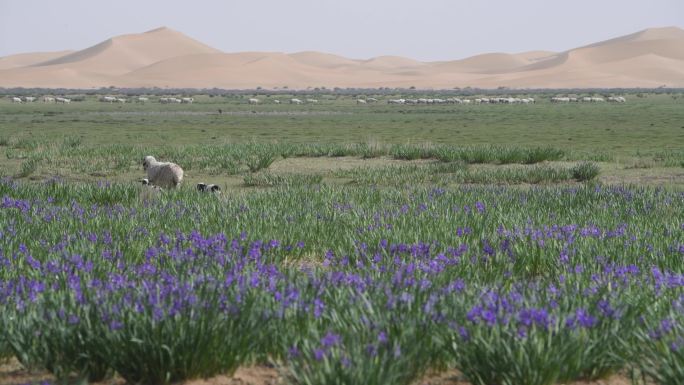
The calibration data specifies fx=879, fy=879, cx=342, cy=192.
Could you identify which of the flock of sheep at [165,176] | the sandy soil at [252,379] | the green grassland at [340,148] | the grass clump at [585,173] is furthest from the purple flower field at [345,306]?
the grass clump at [585,173]

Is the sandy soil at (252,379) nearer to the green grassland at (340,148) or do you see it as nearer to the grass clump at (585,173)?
the green grassland at (340,148)

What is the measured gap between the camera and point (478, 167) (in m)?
22.2

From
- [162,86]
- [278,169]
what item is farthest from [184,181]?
[162,86]

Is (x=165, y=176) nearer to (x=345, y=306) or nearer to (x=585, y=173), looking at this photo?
(x=585, y=173)

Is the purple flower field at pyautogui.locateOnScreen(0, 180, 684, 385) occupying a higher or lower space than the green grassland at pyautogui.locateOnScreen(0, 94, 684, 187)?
higher

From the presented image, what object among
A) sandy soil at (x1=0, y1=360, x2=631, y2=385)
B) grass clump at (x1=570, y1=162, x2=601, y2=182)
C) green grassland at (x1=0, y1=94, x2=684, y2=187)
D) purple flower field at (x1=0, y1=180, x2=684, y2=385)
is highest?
purple flower field at (x1=0, y1=180, x2=684, y2=385)

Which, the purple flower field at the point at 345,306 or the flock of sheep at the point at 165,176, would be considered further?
the flock of sheep at the point at 165,176

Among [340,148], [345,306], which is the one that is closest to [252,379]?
[345,306]

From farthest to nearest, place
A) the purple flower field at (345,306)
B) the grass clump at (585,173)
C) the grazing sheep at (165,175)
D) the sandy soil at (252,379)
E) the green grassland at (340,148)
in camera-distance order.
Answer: the green grassland at (340,148)
the grass clump at (585,173)
the grazing sheep at (165,175)
the sandy soil at (252,379)
the purple flower field at (345,306)

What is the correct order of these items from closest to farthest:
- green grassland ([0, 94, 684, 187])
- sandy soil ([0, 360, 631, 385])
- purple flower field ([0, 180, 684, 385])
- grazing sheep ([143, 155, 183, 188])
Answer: purple flower field ([0, 180, 684, 385]), sandy soil ([0, 360, 631, 385]), grazing sheep ([143, 155, 183, 188]), green grassland ([0, 94, 684, 187])

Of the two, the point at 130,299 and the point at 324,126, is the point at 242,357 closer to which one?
the point at 130,299

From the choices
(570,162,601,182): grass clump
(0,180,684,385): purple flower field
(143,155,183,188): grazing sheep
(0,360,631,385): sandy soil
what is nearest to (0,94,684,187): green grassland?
(570,162,601,182): grass clump

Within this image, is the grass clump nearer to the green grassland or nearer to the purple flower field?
the green grassland

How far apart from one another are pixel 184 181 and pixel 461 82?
17804 cm
